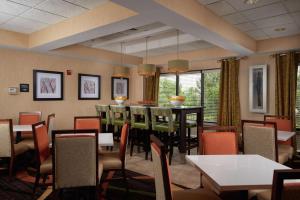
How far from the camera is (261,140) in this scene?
106 inches

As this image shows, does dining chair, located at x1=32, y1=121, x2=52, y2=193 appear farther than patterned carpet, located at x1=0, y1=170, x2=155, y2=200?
No

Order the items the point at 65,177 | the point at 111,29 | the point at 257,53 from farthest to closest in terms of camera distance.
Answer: the point at 257,53, the point at 111,29, the point at 65,177

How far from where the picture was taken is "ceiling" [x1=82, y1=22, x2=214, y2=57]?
4590mm

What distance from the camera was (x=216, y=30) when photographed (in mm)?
3627

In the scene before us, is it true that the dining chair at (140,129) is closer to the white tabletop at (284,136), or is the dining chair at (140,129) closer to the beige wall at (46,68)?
the beige wall at (46,68)

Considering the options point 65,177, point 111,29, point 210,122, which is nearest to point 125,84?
point 210,122

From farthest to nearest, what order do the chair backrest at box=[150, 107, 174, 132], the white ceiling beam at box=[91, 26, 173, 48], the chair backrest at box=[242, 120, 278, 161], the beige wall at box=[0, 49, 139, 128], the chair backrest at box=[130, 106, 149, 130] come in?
the beige wall at box=[0, 49, 139, 128]
the white ceiling beam at box=[91, 26, 173, 48]
the chair backrest at box=[130, 106, 149, 130]
the chair backrest at box=[150, 107, 174, 132]
the chair backrest at box=[242, 120, 278, 161]

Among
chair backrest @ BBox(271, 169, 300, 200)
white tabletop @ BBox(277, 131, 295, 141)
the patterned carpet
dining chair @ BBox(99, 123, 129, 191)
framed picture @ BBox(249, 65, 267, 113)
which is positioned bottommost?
the patterned carpet

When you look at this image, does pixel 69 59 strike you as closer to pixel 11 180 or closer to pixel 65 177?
pixel 11 180

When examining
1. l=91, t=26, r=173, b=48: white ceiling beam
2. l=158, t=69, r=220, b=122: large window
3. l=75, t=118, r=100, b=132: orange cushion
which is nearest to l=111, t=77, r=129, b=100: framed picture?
l=158, t=69, r=220, b=122: large window

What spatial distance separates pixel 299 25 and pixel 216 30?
1.69 meters

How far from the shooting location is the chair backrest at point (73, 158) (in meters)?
2.06

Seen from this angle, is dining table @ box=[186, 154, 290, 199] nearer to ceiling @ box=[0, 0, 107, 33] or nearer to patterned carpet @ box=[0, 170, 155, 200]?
patterned carpet @ box=[0, 170, 155, 200]

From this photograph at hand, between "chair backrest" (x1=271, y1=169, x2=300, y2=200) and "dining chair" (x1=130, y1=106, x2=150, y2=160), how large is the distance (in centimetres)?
334
